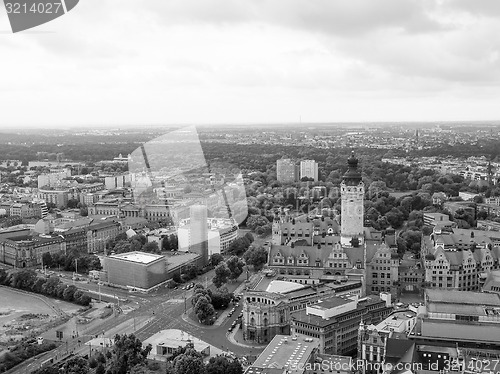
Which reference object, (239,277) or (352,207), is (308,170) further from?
(352,207)

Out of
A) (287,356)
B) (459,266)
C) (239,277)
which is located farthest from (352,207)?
(287,356)

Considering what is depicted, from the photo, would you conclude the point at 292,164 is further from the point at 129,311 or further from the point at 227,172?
the point at 129,311

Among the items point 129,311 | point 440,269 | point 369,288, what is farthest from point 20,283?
point 440,269

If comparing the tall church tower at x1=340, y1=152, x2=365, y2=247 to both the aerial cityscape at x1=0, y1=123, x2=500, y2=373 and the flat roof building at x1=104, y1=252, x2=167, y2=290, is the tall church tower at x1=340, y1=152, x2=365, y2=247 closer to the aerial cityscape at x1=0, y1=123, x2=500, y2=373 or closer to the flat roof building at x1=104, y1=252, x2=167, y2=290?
the aerial cityscape at x1=0, y1=123, x2=500, y2=373

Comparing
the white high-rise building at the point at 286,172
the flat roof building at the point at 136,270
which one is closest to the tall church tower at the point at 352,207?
the flat roof building at the point at 136,270

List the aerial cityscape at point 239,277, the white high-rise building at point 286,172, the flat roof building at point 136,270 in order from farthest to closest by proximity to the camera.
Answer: the white high-rise building at point 286,172
the flat roof building at point 136,270
the aerial cityscape at point 239,277

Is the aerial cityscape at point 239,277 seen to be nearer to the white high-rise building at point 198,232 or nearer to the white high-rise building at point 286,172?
the white high-rise building at point 198,232

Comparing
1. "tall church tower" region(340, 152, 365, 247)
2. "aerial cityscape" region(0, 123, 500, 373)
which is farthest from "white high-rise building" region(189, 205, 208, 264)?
"tall church tower" region(340, 152, 365, 247)

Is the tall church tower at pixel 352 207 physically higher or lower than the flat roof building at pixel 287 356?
higher

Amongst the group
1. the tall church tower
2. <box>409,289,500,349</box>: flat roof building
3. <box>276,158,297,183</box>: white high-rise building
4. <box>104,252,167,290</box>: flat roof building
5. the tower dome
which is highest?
the tower dome
